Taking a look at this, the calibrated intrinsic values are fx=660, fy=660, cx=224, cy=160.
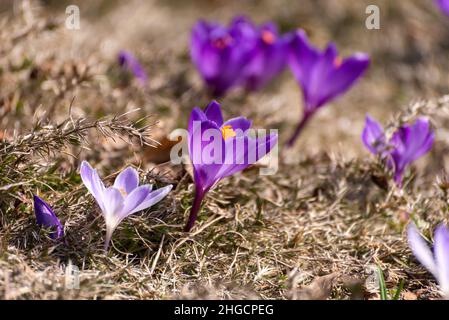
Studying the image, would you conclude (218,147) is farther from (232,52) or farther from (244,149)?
(232,52)

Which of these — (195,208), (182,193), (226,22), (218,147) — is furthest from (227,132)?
(226,22)

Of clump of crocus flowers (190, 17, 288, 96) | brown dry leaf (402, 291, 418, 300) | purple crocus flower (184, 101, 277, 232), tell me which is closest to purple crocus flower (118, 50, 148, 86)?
clump of crocus flowers (190, 17, 288, 96)

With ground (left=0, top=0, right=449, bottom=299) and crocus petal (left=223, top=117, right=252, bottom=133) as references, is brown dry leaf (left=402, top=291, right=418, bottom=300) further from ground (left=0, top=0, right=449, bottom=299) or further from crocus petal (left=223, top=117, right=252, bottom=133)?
crocus petal (left=223, top=117, right=252, bottom=133)

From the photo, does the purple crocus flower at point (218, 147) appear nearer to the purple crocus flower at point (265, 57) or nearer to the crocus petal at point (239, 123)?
the crocus petal at point (239, 123)

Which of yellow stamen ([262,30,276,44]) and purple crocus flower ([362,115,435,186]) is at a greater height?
yellow stamen ([262,30,276,44])
